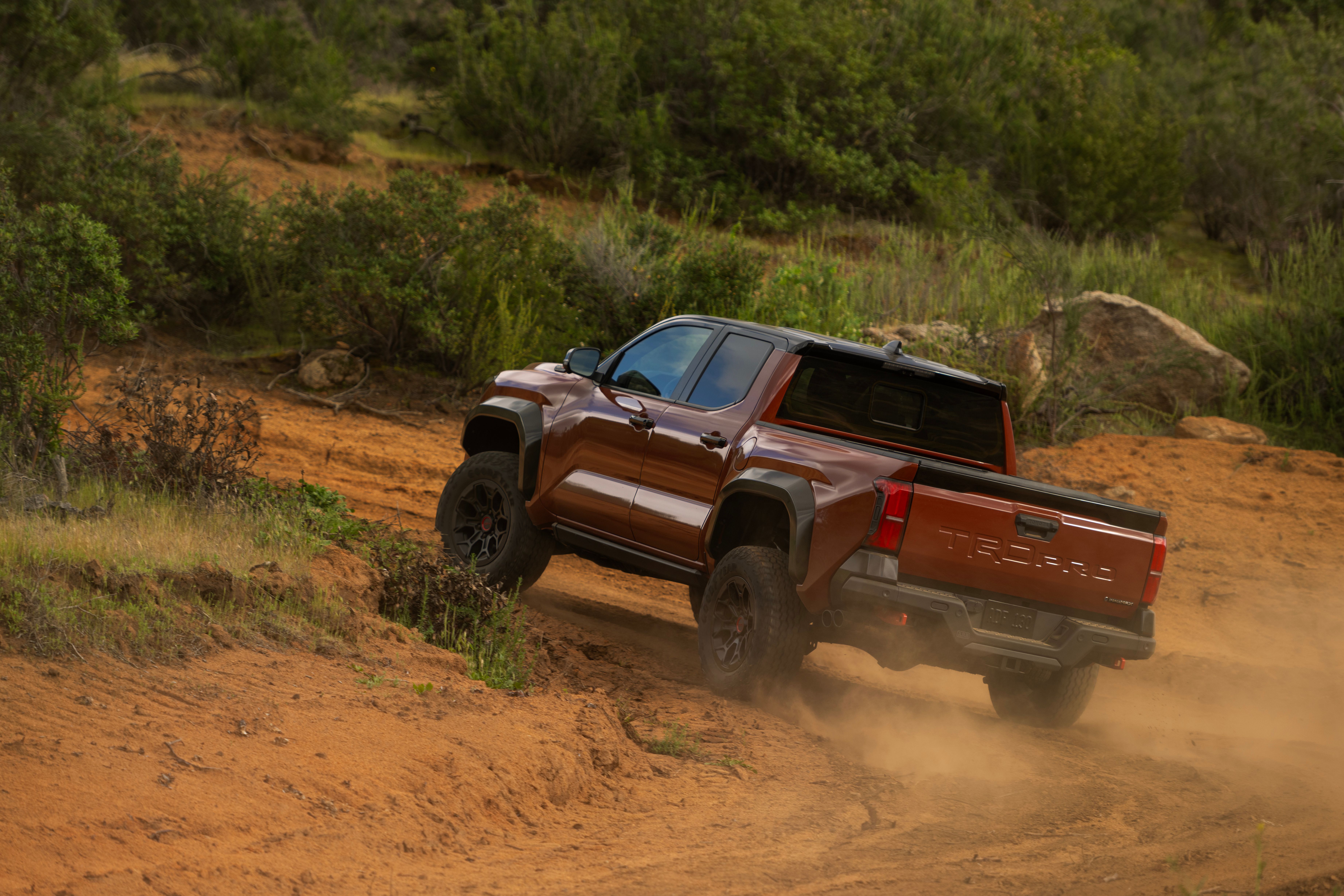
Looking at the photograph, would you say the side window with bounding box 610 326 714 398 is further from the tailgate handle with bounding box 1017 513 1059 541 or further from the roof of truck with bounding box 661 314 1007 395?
the tailgate handle with bounding box 1017 513 1059 541

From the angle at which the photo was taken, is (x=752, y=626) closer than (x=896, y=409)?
Yes

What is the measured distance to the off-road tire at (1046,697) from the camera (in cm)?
680

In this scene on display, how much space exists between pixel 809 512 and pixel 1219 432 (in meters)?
9.24

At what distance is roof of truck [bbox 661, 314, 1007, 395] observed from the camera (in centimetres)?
666

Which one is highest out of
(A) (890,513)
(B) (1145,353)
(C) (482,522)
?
(B) (1145,353)

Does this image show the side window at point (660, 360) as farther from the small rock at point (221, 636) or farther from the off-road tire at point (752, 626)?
the small rock at point (221, 636)

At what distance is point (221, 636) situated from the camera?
5.61 metres

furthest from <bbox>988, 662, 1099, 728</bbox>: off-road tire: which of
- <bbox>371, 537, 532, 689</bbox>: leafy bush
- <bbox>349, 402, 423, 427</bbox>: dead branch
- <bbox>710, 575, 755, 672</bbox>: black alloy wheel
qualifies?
<bbox>349, 402, 423, 427</bbox>: dead branch

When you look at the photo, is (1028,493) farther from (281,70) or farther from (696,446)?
(281,70)

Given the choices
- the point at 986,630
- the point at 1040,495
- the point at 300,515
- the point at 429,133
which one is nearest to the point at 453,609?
the point at 300,515

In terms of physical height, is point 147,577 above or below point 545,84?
below

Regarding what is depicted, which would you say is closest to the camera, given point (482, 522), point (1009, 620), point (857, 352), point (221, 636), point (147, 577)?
point (221, 636)

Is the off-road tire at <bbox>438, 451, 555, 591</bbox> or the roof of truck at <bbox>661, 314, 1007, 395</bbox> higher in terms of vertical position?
the roof of truck at <bbox>661, 314, 1007, 395</bbox>

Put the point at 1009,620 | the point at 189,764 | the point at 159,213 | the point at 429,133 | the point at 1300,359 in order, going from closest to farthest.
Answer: the point at 189,764, the point at 1009,620, the point at 159,213, the point at 1300,359, the point at 429,133
